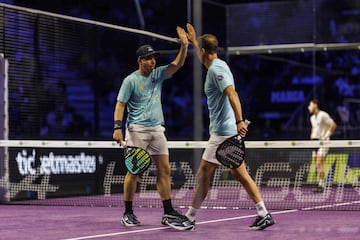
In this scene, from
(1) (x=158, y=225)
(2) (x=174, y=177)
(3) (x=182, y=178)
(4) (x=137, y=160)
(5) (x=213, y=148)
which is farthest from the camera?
(2) (x=174, y=177)

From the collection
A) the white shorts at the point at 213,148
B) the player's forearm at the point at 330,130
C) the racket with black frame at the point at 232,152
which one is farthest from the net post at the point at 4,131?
the player's forearm at the point at 330,130

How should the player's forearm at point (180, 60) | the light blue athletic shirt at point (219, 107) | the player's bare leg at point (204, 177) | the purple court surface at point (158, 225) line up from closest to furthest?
1. the purple court surface at point (158, 225)
2. the light blue athletic shirt at point (219, 107)
3. the player's bare leg at point (204, 177)
4. the player's forearm at point (180, 60)

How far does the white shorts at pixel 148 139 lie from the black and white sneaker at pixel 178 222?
2.37 ft

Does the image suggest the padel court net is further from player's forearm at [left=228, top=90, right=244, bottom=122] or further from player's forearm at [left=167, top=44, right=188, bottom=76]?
player's forearm at [left=228, top=90, right=244, bottom=122]

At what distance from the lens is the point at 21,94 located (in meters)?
14.4

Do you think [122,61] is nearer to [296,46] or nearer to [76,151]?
[76,151]

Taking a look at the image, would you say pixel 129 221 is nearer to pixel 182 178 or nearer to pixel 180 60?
pixel 180 60

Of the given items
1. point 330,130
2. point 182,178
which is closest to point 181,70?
point 182,178

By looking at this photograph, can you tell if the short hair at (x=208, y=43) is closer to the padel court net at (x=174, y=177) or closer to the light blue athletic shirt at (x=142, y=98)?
the light blue athletic shirt at (x=142, y=98)

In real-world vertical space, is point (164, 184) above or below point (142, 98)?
below

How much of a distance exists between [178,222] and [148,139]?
1007 mm

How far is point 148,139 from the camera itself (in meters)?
9.58

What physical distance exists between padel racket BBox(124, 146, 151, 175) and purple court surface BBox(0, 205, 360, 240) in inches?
24.7

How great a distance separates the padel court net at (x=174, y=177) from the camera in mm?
13305
